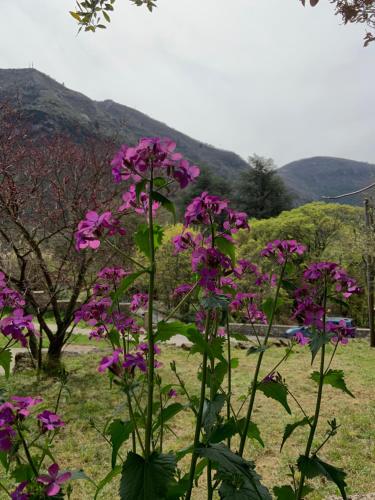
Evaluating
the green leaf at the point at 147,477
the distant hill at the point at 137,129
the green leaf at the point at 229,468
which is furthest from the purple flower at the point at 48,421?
the distant hill at the point at 137,129

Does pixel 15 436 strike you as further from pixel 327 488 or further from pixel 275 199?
pixel 275 199

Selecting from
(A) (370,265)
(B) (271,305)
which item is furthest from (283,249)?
(A) (370,265)

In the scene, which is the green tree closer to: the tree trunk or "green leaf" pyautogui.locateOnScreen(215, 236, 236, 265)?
the tree trunk

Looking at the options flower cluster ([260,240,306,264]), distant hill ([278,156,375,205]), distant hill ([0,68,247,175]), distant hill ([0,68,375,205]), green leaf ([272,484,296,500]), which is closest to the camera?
green leaf ([272,484,296,500])

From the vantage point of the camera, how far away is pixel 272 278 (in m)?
1.89

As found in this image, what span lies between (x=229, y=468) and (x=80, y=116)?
3695 inches

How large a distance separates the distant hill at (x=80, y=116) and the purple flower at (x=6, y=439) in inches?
2641

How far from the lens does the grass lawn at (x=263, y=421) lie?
11.1 feet

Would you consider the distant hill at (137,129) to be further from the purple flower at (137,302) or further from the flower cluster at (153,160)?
the flower cluster at (153,160)

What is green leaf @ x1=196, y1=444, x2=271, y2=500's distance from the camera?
111 centimetres

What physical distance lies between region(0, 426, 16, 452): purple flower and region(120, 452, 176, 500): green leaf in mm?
418

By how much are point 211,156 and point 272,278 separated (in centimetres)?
11829

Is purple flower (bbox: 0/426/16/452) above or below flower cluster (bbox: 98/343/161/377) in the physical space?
below

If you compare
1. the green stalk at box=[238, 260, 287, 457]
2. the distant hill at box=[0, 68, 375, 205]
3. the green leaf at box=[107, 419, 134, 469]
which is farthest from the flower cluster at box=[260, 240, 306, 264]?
the distant hill at box=[0, 68, 375, 205]
